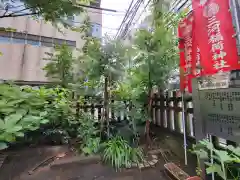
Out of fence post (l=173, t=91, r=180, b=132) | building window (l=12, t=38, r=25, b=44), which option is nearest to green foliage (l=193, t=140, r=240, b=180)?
fence post (l=173, t=91, r=180, b=132)

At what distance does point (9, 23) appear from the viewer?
7.61 m

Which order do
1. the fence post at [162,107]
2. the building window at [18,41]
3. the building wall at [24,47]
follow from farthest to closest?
1. the building window at [18,41]
2. the building wall at [24,47]
3. the fence post at [162,107]

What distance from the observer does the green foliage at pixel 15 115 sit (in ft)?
4.65

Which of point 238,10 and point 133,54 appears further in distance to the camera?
point 133,54

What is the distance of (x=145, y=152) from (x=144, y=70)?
1842mm

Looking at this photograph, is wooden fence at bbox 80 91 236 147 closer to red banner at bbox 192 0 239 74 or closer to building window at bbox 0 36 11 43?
red banner at bbox 192 0 239 74

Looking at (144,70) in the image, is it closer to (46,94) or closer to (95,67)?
(95,67)

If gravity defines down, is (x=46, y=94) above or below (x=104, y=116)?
above

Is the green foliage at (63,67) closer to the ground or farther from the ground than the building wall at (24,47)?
closer to the ground

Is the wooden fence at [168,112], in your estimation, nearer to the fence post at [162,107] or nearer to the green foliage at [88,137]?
the fence post at [162,107]

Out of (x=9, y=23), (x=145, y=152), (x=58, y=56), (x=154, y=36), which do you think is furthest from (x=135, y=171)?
(x=9, y=23)

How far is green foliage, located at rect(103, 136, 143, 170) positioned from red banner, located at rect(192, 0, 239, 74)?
77.1 inches

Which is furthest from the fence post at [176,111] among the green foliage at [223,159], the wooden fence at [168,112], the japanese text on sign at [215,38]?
A: the green foliage at [223,159]

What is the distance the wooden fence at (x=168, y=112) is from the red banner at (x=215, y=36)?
4.05ft
